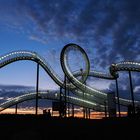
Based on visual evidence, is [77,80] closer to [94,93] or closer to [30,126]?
[94,93]

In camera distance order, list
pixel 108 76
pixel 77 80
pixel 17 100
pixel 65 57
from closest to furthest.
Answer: pixel 65 57
pixel 77 80
pixel 108 76
pixel 17 100

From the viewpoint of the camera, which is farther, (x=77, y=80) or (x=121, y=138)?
(x=77, y=80)

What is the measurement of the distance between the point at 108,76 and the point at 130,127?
4007 centimetres

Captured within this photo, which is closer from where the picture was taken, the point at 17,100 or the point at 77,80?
the point at 77,80

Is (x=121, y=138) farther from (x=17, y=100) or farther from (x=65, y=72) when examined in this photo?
(x=17, y=100)

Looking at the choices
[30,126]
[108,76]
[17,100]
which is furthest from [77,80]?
[30,126]

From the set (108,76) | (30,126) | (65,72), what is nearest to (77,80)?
(65,72)

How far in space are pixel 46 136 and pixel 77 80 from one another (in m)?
37.5

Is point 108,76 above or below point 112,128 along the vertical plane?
above

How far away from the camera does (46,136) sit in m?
15.3

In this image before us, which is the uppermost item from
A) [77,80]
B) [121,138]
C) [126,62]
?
[126,62]

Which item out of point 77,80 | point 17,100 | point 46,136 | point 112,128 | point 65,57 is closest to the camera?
point 46,136

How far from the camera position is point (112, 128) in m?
16.6

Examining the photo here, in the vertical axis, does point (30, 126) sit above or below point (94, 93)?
below
